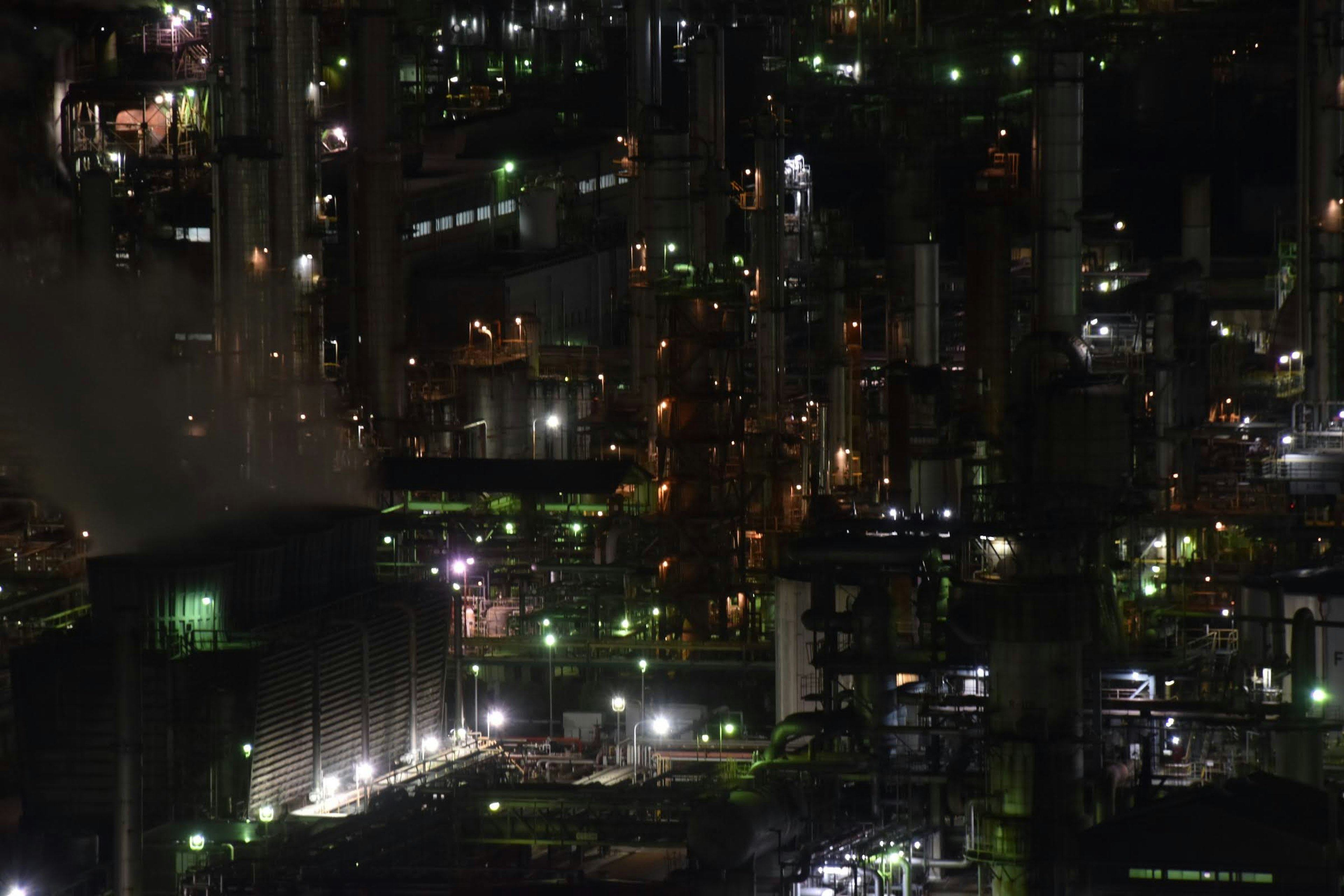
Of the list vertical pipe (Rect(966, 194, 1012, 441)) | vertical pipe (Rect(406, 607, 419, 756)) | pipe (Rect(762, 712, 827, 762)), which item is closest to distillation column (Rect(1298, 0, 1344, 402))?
vertical pipe (Rect(966, 194, 1012, 441))

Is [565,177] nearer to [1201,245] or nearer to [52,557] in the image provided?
[1201,245]

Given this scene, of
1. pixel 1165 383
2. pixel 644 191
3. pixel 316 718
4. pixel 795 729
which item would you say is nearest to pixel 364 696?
pixel 316 718

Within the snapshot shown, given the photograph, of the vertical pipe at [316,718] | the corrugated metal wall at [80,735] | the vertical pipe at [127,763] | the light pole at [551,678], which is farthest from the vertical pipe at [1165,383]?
the vertical pipe at [127,763]

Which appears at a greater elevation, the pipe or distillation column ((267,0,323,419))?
distillation column ((267,0,323,419))

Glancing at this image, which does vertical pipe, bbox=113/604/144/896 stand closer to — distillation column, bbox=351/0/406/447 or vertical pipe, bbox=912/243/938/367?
distillation column, bbox=351/0/406/447

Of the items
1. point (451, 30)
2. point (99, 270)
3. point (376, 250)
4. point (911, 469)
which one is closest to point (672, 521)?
point (911, 469)

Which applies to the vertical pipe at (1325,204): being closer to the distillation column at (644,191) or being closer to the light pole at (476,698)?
the distillation column at (644,191)

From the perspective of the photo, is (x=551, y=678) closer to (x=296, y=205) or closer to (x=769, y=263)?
(x=769, y=263)
